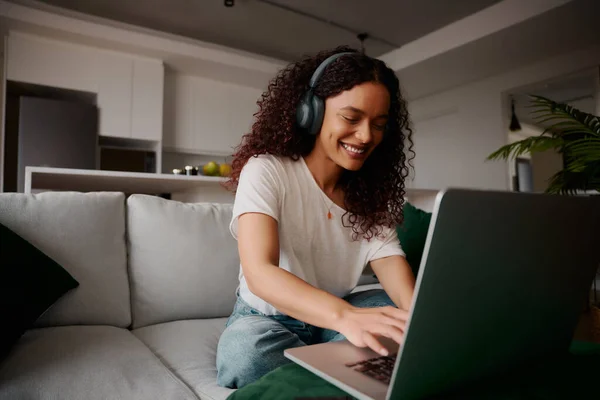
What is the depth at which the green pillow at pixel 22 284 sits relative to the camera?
970 mm

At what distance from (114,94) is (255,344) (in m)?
4.19

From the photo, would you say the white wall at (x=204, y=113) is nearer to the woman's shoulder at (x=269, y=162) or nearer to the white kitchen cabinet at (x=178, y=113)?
the white kitchen cabinet at (x=178, y=113)

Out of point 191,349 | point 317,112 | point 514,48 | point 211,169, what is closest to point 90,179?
point 211,169

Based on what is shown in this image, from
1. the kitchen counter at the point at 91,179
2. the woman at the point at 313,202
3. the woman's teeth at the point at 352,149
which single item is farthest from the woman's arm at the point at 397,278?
the kitchen counter at the point at 91,179

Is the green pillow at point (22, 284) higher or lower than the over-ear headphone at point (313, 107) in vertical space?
lower

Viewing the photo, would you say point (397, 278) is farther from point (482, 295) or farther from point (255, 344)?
point (482, 295)

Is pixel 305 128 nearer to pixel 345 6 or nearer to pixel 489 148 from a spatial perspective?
pixel 345 6

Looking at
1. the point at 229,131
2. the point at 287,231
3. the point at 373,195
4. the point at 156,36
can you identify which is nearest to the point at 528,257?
the point at 287,231

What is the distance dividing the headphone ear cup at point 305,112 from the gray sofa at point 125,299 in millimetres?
639

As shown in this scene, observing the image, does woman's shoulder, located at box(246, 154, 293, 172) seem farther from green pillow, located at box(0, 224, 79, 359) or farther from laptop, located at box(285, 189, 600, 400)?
green pillow, located at box(0, 224, 79, 359)

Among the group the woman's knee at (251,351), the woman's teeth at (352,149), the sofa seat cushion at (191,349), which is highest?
the woman's teeth at (352,149)

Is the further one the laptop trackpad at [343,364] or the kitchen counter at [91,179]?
the kitchen counter at [91,179]

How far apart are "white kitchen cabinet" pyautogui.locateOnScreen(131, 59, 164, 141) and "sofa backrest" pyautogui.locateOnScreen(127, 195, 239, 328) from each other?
332 centimetres

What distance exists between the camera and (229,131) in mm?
5316
